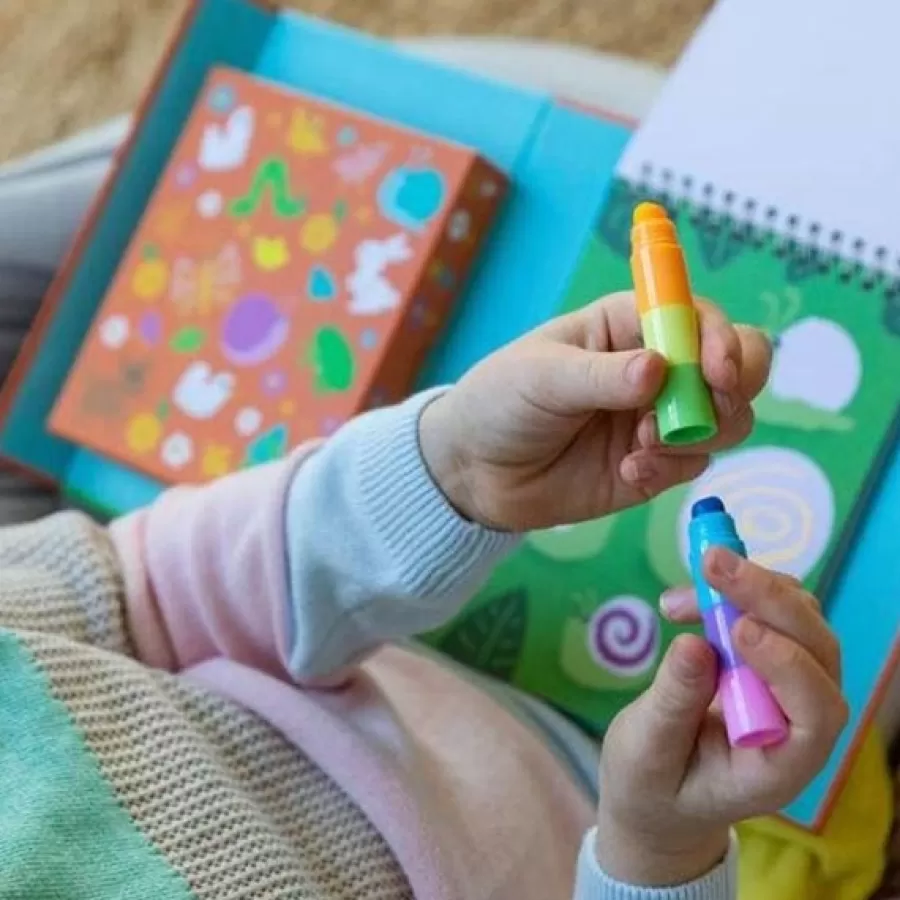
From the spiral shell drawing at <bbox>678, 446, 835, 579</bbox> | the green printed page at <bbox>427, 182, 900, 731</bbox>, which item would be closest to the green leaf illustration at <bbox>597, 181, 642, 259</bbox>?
the green printed page at <bbox>427, 182, 900, 731</bbox>

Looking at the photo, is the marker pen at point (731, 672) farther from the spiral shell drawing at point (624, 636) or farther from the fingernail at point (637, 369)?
the spiral shell drawing at point (624, 636)

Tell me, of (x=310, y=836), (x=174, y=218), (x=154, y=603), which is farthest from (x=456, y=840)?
(x=174, y=218)

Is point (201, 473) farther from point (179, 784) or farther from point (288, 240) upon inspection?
point (179, 784)

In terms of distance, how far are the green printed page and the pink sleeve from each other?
0.38ft

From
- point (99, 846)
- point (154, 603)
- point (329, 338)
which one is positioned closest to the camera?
point (99, 846)

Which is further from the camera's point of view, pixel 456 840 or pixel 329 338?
pixel 329 338

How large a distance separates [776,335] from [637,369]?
27 cm

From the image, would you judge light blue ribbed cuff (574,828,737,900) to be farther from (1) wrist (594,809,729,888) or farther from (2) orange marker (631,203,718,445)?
(2) orange marker (631,203,718,445)

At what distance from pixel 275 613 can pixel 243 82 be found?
339 millimetres

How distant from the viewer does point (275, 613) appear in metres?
0.67

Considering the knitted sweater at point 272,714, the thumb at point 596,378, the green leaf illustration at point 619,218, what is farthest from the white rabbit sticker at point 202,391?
the thumb at point 596,378

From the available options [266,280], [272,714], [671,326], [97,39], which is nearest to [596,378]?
[671,326]

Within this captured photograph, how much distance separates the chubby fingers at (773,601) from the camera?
1.49 feet

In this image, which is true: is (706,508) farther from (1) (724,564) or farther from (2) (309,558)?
(2) (309,558)
